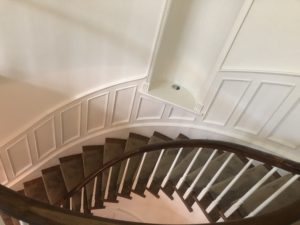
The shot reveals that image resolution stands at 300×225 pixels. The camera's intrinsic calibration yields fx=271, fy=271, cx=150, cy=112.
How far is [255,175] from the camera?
3041 mm

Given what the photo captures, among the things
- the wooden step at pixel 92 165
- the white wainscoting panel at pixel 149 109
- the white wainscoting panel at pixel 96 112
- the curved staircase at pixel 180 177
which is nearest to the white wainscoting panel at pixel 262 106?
the curved staircase at pixel 180 177

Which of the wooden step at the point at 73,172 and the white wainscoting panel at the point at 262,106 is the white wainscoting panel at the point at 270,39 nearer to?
the white wainscoting panel at the point at 262,106

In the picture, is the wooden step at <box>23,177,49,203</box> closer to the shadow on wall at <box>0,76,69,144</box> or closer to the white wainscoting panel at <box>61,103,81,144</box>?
the white wainscoting panel at <box>61,103,81,144</box>

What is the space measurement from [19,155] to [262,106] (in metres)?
3.22

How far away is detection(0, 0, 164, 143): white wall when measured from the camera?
8.67ft

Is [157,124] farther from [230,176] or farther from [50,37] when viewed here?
[50,37]

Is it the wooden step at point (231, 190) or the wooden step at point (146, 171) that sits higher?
the wooden step at point (146, 171)

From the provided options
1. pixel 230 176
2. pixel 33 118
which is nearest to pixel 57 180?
pixel 33 118

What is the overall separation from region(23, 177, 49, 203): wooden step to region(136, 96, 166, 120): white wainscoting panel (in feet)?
5.91

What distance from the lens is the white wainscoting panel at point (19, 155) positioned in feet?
11.7

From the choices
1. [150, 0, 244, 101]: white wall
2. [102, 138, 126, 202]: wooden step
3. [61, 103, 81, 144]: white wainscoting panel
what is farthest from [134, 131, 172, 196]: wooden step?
[61, 103, 81, 144]: white wainscoting panel

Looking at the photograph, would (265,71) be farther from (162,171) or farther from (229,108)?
(162,171)

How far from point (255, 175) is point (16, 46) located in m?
2.90

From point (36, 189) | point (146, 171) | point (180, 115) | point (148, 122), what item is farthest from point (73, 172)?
point (180, 115)
